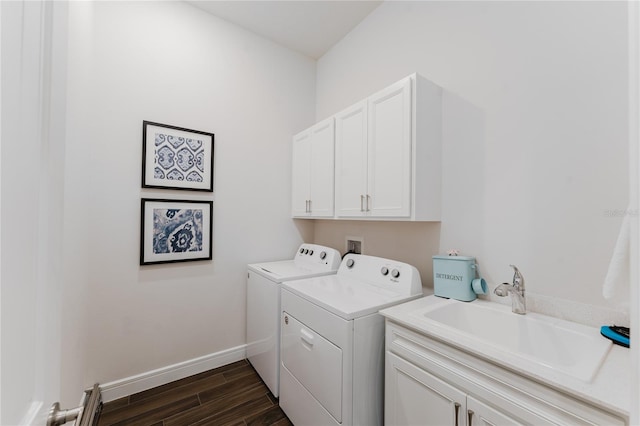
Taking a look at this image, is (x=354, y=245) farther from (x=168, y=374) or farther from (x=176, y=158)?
(x=168, y=374)

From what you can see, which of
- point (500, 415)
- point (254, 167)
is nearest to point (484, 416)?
point (500, 415)

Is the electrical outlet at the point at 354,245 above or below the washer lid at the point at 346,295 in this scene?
above

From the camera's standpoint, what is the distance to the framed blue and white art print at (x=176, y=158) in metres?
2.05

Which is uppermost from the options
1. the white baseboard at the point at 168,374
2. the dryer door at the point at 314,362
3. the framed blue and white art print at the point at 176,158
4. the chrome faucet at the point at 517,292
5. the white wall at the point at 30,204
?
the framed blue and white art print at the point at 176,158

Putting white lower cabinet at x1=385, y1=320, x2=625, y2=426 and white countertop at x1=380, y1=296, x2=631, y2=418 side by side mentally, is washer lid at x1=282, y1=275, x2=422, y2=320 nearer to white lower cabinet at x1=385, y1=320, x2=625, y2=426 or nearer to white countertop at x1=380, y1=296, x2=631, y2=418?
white lower cabinet at x1=385, y1=320, x2=625, y2=426

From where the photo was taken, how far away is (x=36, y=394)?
19.0 inches

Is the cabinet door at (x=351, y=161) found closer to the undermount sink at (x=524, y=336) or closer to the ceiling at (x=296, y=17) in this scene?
the undermount sink at (x=524, y=336)

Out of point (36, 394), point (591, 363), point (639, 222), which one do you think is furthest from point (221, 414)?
point (639, 222)

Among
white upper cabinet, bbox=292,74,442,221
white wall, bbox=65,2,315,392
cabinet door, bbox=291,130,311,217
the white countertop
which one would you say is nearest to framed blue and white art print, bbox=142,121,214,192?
white wall, bbox=65,2,315,392

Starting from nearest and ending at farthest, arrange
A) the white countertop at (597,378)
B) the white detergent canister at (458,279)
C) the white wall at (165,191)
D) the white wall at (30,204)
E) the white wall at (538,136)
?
1. the white wall at (30,204)
2. the white countertop at (597,378)
3. the white wall at (538,136)
4. the white detergent canister at (458,279)
5. the white wall at (165,191)

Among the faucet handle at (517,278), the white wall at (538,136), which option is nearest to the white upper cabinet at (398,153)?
the white wall at (538,136)

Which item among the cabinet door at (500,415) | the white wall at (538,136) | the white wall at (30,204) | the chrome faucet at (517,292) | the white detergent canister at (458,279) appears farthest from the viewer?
the white detergent canister at (458,279)

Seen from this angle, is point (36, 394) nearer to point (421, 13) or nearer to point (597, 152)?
point (597, 152)

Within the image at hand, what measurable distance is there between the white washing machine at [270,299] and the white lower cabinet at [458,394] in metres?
0.90
